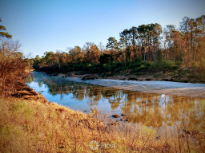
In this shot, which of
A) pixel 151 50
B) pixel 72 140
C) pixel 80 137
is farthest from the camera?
pixel 151 50

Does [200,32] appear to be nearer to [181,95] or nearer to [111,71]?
[181,95]

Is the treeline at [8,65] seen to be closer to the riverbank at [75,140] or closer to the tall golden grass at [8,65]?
the tall golden grass at [8,65]

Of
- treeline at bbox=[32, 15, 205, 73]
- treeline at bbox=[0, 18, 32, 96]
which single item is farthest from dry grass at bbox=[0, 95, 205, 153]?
treeline at bbox=[32, 15, 205, 73]

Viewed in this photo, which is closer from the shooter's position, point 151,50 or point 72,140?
point 72,140

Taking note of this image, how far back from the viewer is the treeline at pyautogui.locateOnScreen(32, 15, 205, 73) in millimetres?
27094

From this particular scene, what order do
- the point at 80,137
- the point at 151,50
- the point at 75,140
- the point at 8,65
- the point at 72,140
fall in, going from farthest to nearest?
the point at 151,50
the point at 8,65
the point at 80,137
the point at 72,140
the point at 75,140

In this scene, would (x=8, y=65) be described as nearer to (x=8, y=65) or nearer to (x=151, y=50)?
(x=8, y=65)

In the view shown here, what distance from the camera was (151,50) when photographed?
4772cm

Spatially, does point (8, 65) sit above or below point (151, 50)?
below

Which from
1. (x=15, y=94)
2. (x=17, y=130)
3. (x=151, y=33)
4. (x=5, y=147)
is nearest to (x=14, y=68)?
(x=15, y=94)

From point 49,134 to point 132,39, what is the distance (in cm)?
4505

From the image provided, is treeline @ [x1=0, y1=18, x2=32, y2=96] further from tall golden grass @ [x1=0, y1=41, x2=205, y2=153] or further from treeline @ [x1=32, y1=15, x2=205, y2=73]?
treeline @ [x1=32, y1=15, x2=205, y2=73]

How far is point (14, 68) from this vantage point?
446 inches

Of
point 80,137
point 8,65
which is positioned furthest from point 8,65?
point 80,137
